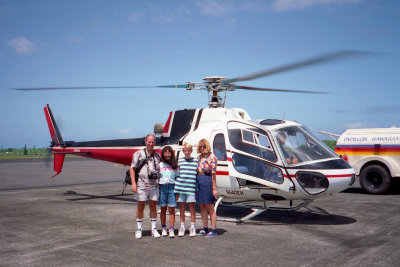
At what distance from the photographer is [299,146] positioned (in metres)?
8.29

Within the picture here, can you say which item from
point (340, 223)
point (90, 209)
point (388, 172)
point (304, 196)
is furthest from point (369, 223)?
point (90, 209)

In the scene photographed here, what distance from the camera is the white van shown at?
13.1 metres

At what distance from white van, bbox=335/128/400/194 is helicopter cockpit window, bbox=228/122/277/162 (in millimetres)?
6146

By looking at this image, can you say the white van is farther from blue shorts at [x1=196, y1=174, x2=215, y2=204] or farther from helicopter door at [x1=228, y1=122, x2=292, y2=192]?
blue shorts at [x1=196, y1=174, x2=215, y2=204]

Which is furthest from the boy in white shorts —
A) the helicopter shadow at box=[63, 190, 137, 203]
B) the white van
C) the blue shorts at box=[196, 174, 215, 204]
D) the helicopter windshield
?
the white van

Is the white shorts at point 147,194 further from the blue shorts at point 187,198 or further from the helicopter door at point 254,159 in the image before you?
the helicopter door at point 254,159

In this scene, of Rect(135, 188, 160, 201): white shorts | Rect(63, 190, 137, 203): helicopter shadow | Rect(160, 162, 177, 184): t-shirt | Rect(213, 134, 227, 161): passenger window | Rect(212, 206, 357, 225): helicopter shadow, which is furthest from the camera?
Rect(63, 190, 137, 203): helicopter shadow

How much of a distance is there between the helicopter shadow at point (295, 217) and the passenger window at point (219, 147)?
158 centimetres

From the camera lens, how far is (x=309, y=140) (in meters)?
8.41

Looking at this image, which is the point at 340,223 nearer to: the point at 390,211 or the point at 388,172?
the point at 390,211

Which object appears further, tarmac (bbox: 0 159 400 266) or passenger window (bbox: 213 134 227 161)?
passenger window (bbox: 213 134 227 161)

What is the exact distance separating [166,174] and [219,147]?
2.30m

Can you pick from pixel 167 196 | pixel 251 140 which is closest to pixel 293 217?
pixel 251 140

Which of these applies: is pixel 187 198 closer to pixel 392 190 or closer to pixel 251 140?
pixel 251 140
